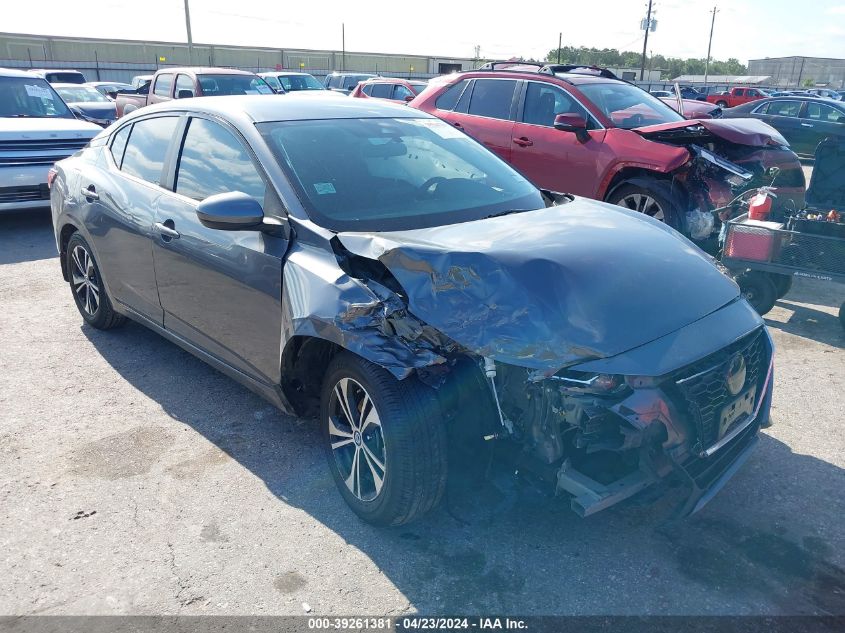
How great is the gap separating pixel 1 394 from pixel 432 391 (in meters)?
3.20

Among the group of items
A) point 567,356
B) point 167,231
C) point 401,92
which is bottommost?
point 567,356

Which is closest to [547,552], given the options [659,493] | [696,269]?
[659,493]

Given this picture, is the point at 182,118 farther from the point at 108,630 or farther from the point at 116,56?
the point at 116,56

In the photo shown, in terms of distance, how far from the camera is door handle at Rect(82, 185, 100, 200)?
16.2 feet

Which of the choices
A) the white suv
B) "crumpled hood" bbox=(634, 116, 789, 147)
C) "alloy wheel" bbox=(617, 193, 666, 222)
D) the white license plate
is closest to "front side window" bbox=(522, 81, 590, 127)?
"crumpled hood" bbox=(634, 116, 789, 147)

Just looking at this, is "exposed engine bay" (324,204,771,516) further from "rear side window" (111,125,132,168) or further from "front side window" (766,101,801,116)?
"front side window" (766,101,801,116)

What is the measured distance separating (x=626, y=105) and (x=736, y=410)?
5764 millimetres

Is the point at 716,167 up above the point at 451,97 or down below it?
below

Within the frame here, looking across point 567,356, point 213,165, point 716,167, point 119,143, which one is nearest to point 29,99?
point 119,143

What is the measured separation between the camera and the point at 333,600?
2.79 m

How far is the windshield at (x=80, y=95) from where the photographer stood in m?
16.2

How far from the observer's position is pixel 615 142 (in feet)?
23.8

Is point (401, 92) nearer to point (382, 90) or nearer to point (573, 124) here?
point (382, 90)

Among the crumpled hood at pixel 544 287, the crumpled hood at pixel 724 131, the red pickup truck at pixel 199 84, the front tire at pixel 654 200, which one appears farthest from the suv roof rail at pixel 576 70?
the red pickup truck at pixel 199 84
